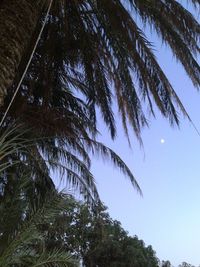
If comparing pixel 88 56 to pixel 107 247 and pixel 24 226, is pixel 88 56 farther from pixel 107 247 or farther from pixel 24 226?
pixel 107 247

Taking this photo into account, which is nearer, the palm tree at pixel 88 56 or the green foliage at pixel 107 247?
the palm tree at pixel 88 56

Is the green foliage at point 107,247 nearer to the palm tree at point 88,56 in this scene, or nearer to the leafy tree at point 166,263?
the leafy tree at point 166,263

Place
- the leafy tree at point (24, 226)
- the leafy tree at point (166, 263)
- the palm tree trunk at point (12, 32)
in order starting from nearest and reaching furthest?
the palm tree trunk at point (12, 32) < the leafy tree at point (24, 226) < the leafy tree at point (166, 263)

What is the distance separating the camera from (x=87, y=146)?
12.7 meters

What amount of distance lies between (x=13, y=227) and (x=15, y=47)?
8.95 ft

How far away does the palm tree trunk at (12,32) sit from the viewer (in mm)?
7301

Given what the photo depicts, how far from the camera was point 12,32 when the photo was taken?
7.47 metres

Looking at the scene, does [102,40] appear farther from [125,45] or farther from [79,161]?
[79,161]

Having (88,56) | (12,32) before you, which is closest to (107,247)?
(88,56)

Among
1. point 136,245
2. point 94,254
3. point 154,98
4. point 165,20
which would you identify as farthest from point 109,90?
point 136,245

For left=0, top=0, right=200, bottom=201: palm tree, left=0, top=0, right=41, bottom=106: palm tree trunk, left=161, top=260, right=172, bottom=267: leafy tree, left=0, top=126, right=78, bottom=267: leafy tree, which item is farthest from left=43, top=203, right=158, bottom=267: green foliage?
left=0, top=0, right=41, bottom=106: palm tree trunk

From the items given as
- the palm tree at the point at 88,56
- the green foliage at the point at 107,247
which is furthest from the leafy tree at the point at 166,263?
the palm tree at the point at 88,56

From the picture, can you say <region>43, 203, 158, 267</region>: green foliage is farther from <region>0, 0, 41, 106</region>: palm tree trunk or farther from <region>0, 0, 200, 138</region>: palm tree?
<region>0, 0, 41, 106</region>: palm tree trunk

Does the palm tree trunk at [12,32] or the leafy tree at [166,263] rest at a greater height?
the leafy tree at [166,263]
